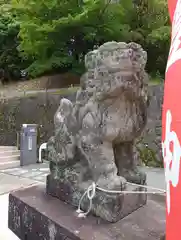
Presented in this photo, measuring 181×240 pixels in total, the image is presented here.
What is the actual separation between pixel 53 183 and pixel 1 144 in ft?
24.5

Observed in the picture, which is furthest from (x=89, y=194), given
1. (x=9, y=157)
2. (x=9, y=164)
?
(x=9, y=157)

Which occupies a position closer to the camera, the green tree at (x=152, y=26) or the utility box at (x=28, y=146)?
the utility box at (x=28, y=146)

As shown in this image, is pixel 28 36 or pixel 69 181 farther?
pixel 28 36

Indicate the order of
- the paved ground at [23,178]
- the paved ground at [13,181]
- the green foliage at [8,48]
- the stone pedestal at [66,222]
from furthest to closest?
1. the green foliage at [8,48]
2. the paved ground at [23,178]
3. the paved ground at [13,181]
4. the stone pedestal at [66,222]

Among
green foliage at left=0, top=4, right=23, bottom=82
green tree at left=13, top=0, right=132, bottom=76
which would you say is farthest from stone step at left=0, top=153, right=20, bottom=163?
green foliage at left=0, top=4, right=23, bottom=82

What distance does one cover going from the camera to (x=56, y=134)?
7.23 ft

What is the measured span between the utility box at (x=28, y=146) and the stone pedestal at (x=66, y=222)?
164 inches

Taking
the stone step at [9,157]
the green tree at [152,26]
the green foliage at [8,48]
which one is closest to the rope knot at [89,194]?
the stone step at [9,157]

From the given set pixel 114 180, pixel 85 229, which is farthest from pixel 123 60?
pixel 85 229

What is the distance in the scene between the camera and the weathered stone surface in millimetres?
1680

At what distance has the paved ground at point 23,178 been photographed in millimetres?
3582

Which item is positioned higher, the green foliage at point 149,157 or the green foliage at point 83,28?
the green foliage at point 83,28

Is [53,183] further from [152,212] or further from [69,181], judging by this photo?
[152,212]

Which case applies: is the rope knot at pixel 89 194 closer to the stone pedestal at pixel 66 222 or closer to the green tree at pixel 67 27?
the stone pedestal at pixel 66 222
